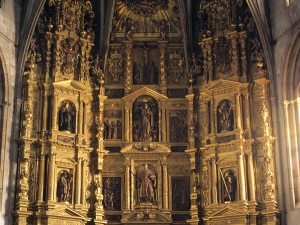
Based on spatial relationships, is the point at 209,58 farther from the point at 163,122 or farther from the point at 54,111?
the point at 54,111

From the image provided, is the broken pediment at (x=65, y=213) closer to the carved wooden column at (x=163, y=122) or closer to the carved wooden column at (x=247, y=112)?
the carved wooden column at (x=163, y=122)

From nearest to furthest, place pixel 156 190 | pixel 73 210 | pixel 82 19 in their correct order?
pixel 73 210 → pixel 156 190 → pixel 82 19

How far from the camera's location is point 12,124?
25469 millimetres

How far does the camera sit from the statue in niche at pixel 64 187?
995 inches

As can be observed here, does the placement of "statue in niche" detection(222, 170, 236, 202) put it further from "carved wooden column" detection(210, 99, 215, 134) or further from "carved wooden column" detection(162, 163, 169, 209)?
"carved wooden column" detection(162, 163, 169, 209)

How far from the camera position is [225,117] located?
26406 mm

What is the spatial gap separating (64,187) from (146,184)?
137 inches

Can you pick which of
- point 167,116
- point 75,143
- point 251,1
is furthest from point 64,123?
point 251,1

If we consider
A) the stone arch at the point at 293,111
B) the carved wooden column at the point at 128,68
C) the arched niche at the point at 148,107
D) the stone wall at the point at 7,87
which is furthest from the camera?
the carved wooden column at the point at 128,68

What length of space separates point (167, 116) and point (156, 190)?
3370 mm

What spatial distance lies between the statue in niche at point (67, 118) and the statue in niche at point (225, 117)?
616 cm

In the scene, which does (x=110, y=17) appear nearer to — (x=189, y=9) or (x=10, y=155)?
(x=189, y=9)

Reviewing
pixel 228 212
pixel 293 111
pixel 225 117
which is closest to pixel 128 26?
pixel 225 117

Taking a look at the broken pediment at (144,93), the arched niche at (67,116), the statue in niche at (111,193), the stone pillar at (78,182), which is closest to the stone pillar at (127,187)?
the statue in niche at (111,193)
